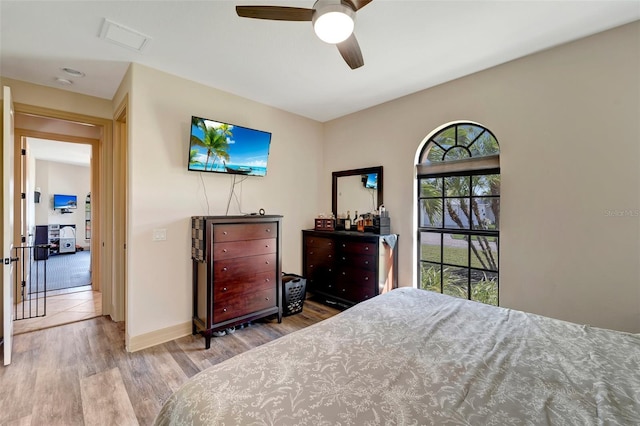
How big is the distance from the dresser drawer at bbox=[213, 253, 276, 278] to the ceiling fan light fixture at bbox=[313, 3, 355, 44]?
2206mm

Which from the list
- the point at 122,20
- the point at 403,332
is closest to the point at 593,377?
the point at 403,332

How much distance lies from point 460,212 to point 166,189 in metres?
3.27

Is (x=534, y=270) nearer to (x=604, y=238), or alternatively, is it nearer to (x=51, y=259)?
(x=604, y=238)

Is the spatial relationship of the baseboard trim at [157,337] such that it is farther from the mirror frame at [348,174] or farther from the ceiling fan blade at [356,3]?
the ceiling fan blade at [356,3]

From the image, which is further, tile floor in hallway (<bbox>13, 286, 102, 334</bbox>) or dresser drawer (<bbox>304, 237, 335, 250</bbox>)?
dresser drawer (<bbox>304, 237, 335, 250</bbox>)

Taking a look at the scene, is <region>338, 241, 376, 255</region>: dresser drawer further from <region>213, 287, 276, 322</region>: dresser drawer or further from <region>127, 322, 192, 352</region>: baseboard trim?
<region>127, 322, 192, 352</region>: baseboard trim

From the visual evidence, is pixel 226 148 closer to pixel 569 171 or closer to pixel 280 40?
pixel 280 40

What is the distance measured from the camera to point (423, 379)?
1010mm

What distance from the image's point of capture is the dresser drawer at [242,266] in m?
2.75

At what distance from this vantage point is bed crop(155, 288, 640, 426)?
2.76 feet

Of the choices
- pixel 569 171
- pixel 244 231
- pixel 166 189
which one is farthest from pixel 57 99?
pixel 569 171

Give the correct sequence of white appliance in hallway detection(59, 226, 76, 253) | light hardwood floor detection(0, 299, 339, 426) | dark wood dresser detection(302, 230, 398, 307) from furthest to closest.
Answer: white appliance in hallway detection(59, 226, 76, 253) → dark wood dresser detection(302, 230, 398, 307) → light hardwood floor detection(0, 299, 339, 426)

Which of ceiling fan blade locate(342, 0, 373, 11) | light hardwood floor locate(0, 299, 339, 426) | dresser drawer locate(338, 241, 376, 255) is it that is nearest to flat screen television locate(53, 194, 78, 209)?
light hardwood floor locate(0, 299, 339, 426)

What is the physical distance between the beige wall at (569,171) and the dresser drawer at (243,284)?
247 cm
